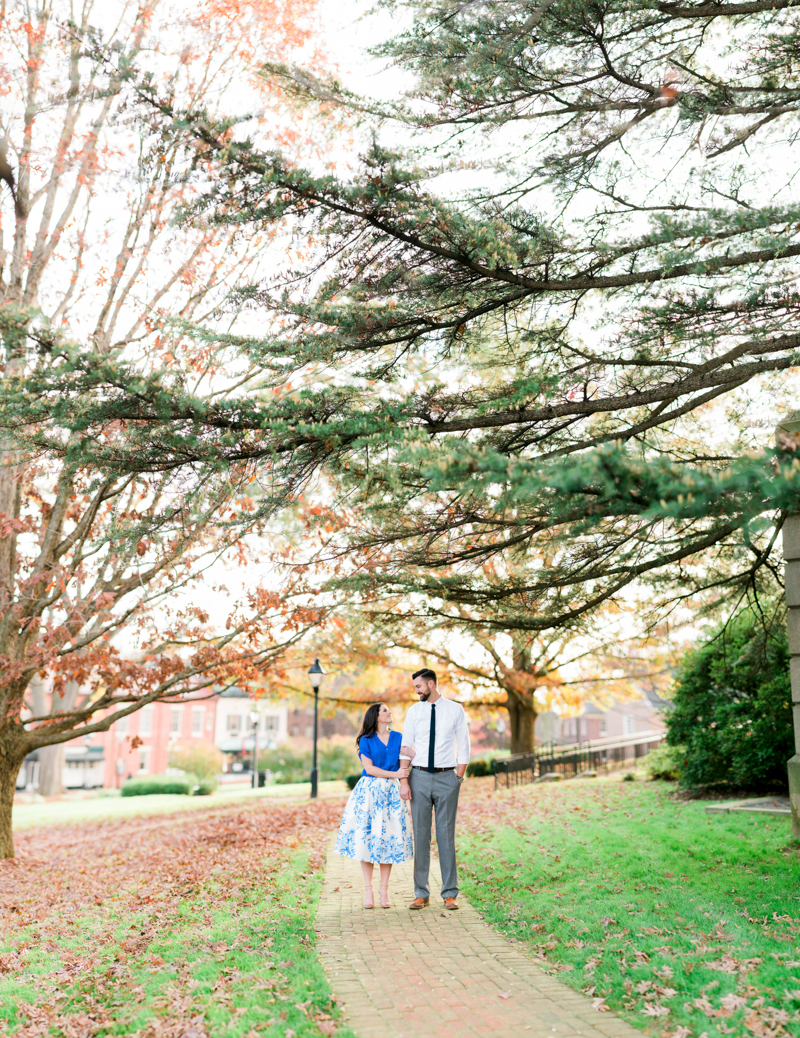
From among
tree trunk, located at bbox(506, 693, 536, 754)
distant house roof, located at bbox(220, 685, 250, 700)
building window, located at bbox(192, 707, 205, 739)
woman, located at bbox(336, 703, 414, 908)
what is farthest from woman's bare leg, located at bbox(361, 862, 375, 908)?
building window, located at bbox(192, 707, 205, 739)

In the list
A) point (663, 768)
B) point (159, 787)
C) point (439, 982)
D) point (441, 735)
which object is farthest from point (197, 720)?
point (439, 982)

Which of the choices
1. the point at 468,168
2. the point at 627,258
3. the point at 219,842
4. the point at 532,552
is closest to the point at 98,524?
the point at 219,842

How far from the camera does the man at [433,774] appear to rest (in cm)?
675

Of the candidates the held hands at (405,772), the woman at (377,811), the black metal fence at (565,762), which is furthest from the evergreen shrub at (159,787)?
the held hands at (405,772)

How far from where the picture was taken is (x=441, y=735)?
6.79 metres

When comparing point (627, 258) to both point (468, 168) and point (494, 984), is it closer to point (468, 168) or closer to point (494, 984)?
point (468, 168)

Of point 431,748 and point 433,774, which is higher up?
point 431,748

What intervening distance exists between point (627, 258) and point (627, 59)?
1.69m

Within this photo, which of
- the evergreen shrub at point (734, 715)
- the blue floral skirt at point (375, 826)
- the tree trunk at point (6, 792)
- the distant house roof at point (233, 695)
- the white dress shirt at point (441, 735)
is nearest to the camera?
the blue floral skirt at point (375, 826)

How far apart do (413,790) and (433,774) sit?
0.23 meters

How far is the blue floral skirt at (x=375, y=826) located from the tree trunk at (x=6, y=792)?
301 inches

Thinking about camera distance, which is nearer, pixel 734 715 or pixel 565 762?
pixel 734 715

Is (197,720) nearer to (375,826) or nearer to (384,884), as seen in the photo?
(384,884)

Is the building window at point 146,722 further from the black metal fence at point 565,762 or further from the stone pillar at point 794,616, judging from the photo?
the stone pillar at point 794,616
